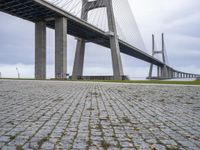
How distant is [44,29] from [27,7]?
5788 millimetres

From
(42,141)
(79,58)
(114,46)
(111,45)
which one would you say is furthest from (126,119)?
(79,58)

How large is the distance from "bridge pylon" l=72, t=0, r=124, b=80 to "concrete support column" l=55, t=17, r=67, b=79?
5.95 m

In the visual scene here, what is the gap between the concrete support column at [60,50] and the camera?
111ft

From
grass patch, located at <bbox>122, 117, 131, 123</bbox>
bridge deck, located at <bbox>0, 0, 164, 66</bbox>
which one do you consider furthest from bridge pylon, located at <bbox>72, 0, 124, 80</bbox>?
grass patch, located at <bbox>122, 117, 131, 123</bbox>

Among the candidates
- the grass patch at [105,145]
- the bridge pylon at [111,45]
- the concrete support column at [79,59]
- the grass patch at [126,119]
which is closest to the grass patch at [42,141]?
the grass patch at [105,145]

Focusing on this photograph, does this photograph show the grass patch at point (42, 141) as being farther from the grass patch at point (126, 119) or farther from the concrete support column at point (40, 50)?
the concrete support column at point (40, 50)

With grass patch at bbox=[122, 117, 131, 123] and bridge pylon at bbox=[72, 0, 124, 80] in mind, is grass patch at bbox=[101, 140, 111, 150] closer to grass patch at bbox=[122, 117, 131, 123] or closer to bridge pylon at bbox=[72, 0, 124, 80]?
grass patch at bbox=[122, 117, 131, 123]

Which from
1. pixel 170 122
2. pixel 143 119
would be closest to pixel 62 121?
pixel 143 119

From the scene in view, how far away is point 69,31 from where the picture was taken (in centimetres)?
4009

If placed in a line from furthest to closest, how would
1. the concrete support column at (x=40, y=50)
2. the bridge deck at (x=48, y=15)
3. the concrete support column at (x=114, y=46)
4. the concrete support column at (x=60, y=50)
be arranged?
the concrete support column at (x=114, y=46) < the concrete support column at (x=40, y=50) < the concrete support column at (x=60, y=50) < the bridge deck at (x=48, y=15)

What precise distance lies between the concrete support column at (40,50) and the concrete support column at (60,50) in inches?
97.0

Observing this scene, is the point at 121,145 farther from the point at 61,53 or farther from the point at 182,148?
the point at 61,53

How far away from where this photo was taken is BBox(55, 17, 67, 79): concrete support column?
33.7 m

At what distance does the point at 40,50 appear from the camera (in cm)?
3603
